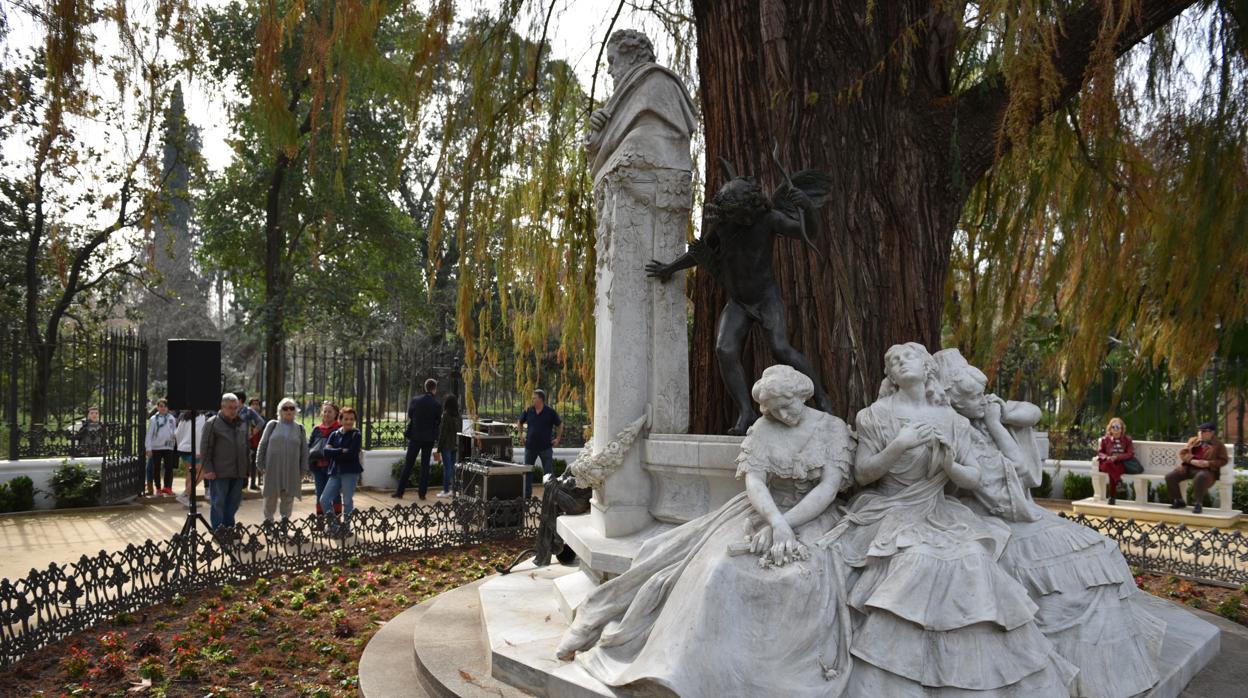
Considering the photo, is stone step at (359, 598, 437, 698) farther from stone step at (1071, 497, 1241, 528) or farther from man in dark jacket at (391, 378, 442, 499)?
stone step at (1071, 497, 1241, 528)

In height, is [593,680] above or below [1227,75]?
below

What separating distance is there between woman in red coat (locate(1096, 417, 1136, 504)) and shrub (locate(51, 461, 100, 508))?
14247 mm

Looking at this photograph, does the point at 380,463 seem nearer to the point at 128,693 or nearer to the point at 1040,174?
the point at 128,693

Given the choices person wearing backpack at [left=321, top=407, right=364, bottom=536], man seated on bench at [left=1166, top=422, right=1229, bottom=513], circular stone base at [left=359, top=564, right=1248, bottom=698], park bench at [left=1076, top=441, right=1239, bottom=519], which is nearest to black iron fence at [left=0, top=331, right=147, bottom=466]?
person wearing backpack at [left=321, top=407, right=364, bottom=536]

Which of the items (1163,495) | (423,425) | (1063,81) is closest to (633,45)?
(1063,81)

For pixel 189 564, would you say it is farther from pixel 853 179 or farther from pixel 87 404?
pixel 87 404

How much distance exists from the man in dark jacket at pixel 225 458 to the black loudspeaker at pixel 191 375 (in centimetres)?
22

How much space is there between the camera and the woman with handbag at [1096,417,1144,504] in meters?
11.6

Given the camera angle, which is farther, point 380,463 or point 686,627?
point 380,463

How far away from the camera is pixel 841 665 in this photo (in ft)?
9.62

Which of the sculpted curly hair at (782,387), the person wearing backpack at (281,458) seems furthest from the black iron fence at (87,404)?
the sculpted curly hair at (782,387)

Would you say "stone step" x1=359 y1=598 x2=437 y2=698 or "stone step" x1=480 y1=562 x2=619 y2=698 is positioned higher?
"stone step" x1=480 y1=562 x2=619 y2=698

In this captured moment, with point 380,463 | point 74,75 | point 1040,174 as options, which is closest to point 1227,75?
point 1040,174

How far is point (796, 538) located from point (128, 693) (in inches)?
139
